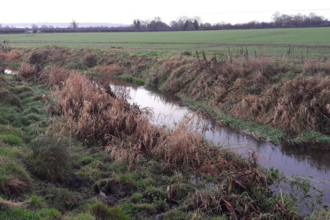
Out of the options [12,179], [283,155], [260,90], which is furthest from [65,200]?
[260,90]

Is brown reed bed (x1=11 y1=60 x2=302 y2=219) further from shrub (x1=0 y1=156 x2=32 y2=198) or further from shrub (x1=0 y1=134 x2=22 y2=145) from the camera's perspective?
shrub (x1=0 y1=156 x2=32 y2=198)

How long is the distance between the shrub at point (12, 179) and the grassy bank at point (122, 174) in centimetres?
2

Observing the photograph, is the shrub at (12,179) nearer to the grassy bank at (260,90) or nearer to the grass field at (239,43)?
the grassy bank at (260,90)

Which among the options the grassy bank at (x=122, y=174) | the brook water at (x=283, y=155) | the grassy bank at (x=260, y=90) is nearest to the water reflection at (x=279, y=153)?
the brook water at (x=283, y=155)

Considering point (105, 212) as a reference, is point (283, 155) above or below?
below

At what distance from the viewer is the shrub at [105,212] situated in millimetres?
6104

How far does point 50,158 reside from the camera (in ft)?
24.9

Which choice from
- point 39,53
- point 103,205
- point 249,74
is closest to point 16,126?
point 103,205

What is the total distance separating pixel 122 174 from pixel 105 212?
189 centimetres

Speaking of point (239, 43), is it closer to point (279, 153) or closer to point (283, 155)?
point (279, 153)

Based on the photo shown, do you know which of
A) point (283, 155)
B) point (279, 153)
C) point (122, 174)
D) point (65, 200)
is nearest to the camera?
point (65, 200)

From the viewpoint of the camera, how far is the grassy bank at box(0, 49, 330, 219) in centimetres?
637

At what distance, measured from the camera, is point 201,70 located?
20344 mm

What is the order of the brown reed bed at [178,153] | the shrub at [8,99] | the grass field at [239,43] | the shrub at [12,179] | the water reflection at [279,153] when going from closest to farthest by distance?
1. the shrub at [12,179]
2. the brown reed bed at [178,153]
3. the water reflection at [279,153]
4. the shrub at [8,99]
5. the grass field at [239,43]
